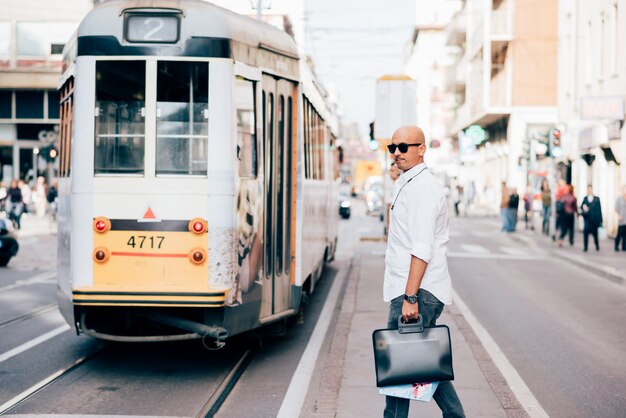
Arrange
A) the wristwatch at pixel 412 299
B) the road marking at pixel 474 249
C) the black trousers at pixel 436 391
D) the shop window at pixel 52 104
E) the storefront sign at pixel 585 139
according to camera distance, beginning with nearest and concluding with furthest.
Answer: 1. the wristwatch at pixel 412 299
2. the black trousers at pixel 436 391
3. the road marking at pixel 474 249
4. the storefront sign at pixel 585 139
5. the shop window at pixel 52 104

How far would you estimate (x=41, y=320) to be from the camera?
37.6 ft

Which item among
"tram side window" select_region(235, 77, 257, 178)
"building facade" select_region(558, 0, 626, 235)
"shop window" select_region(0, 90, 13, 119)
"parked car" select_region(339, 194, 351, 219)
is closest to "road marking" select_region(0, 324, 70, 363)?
"tram side window" select_region(235, 77, 257, 178)

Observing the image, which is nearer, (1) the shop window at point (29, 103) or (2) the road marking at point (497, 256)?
(2) the road marking at point (497, 256)

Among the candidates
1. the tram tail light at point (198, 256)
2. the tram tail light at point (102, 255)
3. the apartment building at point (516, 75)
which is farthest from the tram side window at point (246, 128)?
the apartment building at point (516, 75)

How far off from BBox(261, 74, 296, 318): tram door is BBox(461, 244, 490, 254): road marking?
15837mm

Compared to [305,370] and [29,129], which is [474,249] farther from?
[29,129]

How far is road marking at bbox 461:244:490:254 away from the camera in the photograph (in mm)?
24566

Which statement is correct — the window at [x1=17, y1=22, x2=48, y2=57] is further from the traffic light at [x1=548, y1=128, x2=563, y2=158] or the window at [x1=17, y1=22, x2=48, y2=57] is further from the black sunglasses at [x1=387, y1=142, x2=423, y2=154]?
the black sunglasses at [x1=387, y1=142, x2=423, y2=154]

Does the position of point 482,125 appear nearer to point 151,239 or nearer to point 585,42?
point 585,42

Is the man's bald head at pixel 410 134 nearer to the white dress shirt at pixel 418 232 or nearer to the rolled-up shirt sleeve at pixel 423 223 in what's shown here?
the white dress shirt at pixel 418 232

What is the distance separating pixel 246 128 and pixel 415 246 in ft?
11.1

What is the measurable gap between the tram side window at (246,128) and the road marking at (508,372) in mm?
2798

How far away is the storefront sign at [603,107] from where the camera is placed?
26844 mm

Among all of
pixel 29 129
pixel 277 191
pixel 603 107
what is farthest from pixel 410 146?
pixel 29 129
